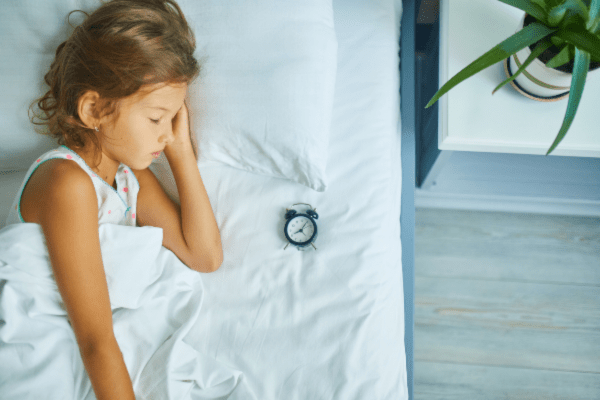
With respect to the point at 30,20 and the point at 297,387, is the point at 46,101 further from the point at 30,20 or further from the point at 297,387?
the point at 297,387

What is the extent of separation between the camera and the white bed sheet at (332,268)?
74cm

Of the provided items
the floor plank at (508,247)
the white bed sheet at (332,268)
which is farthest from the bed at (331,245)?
the floor plank at (508,247)

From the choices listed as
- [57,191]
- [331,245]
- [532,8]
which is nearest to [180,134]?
[57,191]

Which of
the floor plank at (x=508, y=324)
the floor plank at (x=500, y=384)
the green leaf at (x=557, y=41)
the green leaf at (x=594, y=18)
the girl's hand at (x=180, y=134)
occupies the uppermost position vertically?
the green leaf at (x=594, y=18)

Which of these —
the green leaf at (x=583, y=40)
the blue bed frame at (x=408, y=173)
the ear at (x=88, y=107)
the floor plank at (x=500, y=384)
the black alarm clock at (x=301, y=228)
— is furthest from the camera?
the floor plank at (x=500, y=384)

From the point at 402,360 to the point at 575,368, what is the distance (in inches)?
32.2

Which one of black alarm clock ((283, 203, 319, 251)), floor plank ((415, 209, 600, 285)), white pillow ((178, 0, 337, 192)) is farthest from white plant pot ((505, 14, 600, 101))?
floor plank ((415, 209, 600, 285))

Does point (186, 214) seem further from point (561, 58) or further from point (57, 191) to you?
point (561, 58)

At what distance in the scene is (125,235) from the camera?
75 centimetres

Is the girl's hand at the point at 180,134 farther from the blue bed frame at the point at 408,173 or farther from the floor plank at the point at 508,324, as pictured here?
the floor plank at the point at 508,324

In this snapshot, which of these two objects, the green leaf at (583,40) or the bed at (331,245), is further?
the bed at (331,245)

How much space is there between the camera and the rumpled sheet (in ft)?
2.16

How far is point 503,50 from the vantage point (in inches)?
24.5

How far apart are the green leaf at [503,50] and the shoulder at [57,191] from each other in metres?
0.65
